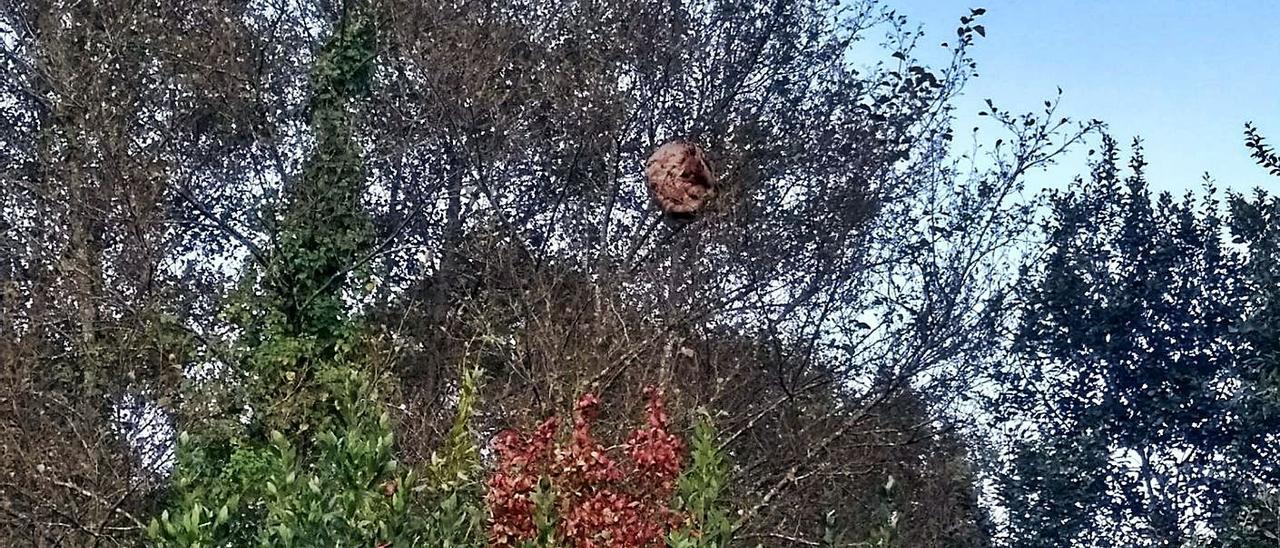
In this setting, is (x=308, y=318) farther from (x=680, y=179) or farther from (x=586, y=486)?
(x=586, y=486)

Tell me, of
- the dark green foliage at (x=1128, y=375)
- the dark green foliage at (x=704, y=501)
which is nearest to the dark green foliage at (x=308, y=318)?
the dark green foliage at (x=704, y=501)

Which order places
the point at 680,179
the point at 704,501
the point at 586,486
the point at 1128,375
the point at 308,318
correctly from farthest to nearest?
the point at 1128,375
the point at 308,318
the point at 680,179
the point at 586,486
the point at 704,501

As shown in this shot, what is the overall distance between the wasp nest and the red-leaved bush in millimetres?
4326

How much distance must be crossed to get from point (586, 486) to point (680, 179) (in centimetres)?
471

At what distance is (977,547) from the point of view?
1753 centimetres

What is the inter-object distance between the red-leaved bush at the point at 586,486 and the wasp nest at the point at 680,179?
14.2ft

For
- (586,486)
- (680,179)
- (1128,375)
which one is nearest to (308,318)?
(680,179)

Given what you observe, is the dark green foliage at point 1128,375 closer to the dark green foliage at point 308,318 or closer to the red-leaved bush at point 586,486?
the dark green foliage at point 308,318

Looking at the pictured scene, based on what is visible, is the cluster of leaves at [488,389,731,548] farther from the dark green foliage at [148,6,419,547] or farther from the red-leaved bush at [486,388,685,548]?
the dark green foliage at [148,6,419,547]

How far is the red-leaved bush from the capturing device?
5.88 metres

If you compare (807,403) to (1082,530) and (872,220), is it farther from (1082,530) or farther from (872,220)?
(1082,530)

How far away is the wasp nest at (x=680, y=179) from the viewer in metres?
10.6

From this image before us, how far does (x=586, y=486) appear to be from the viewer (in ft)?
20.4

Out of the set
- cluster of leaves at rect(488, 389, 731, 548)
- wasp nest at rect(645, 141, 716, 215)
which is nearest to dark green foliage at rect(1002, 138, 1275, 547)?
wasp nest at rect(645, 141, 716, 215)
